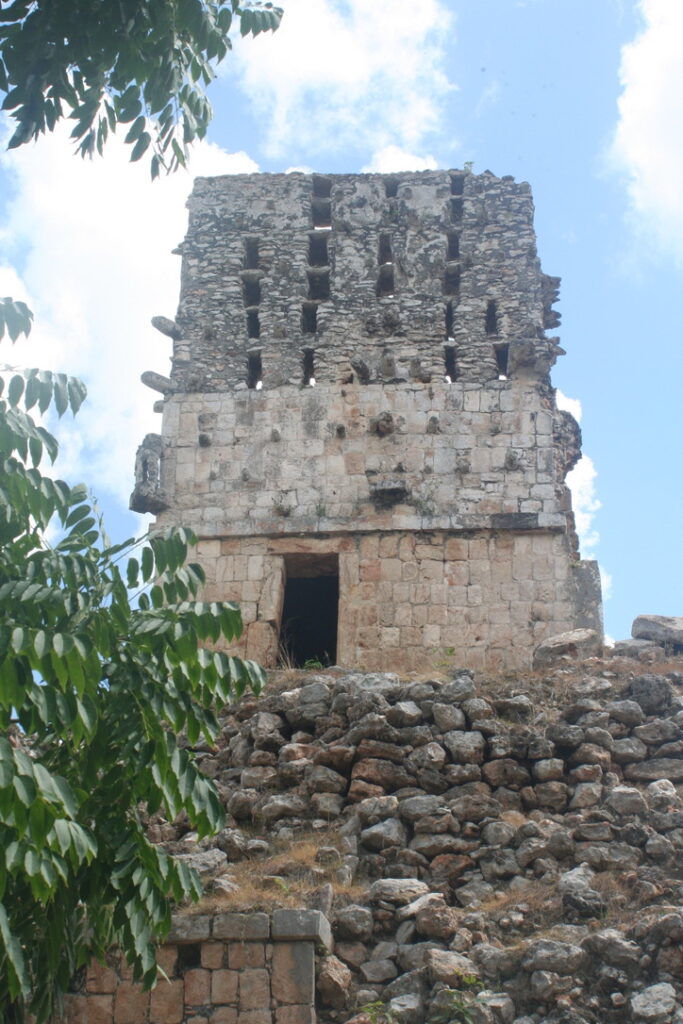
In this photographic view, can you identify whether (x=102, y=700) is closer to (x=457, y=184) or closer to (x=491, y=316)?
(x=491, y=316)

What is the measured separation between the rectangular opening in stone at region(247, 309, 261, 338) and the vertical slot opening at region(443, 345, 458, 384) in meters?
2.52

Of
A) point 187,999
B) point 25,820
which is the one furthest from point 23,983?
point 187,999

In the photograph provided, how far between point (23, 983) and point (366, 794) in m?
4.66

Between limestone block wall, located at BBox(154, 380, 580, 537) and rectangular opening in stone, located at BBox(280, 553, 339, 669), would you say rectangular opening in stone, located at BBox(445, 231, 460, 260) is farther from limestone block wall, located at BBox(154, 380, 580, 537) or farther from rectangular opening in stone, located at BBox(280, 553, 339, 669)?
rectangular opening in stone, located at BBox(280, 553, 339, 669)

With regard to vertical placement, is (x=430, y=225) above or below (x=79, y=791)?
above

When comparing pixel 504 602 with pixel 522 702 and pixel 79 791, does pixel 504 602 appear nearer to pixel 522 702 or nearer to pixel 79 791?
pixel 522 702

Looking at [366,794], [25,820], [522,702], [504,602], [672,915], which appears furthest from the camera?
[504,602]

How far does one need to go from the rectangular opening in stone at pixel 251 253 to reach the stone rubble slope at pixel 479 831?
7.18 m

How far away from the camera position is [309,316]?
1822 centimetres

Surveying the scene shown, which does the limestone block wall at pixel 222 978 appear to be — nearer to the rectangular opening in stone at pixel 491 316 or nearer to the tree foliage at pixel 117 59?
the tree foliage at pixel 117 59

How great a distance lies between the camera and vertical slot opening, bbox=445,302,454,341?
17.9 meters

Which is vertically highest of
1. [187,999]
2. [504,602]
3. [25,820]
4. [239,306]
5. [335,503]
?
[239,306]

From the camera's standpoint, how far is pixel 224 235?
18656 mm

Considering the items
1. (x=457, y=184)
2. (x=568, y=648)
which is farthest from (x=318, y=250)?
(x=568, y=648)
